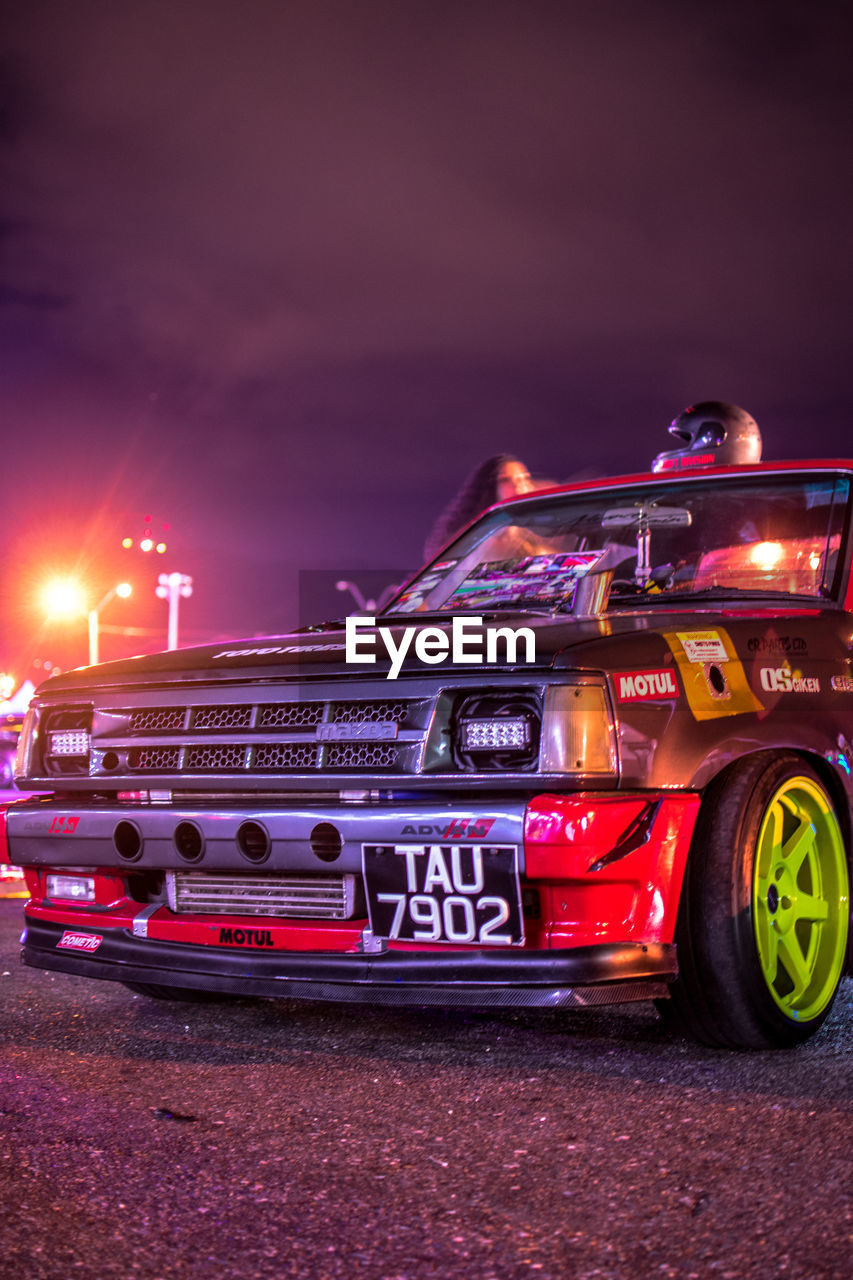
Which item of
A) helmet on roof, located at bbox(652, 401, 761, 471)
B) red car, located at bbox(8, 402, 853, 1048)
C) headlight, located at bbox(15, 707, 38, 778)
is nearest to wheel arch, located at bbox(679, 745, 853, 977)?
red car, located at bbox(8, 402, 853, 1048)

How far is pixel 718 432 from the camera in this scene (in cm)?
708

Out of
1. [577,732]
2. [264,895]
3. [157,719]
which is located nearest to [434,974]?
[264,895]

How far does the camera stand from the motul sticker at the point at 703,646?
11.0 feet

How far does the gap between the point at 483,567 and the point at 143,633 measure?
73.3 meters

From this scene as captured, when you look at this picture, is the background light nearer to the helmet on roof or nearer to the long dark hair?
the long dark hair

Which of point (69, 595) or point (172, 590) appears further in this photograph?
point (172, 590)

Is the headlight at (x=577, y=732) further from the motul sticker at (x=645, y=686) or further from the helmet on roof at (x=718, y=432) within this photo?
the helmet on roof at (x=718, y=432)

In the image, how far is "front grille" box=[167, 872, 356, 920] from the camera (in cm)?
326

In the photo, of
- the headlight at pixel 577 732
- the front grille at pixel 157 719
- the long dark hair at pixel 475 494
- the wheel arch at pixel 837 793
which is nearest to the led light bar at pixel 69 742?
the front grille at pixel 157 719

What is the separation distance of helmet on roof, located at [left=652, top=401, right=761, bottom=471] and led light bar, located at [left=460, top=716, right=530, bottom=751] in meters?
4.10

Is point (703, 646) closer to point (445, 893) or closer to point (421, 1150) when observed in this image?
point (445, 893)

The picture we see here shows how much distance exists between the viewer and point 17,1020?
4012mm

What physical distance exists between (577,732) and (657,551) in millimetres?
1784

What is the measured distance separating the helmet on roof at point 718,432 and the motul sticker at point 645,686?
12.8 feet
